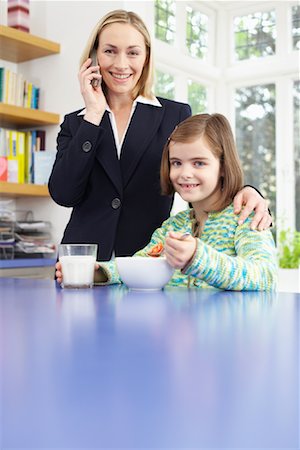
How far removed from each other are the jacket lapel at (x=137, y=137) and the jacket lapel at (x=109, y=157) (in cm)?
3

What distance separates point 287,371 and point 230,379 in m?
0.06

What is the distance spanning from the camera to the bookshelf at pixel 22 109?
3.70m

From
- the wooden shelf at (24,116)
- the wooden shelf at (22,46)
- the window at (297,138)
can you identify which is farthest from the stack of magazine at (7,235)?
the window at (297,138)

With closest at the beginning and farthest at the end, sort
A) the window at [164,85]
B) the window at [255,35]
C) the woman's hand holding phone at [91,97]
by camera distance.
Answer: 1. the woman's hand holding phone at [91,97]
2. the window at [164,85]
3. the window at [255,35]

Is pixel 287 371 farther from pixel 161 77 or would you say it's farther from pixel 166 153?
pixel 161 77

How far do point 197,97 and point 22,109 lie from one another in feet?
6.49

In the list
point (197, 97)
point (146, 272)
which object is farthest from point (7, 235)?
point (146, 272)

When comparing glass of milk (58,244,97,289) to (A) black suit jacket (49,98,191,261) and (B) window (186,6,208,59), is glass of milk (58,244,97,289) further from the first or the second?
(B) window (186,6,208,59)

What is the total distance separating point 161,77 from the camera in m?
4.85

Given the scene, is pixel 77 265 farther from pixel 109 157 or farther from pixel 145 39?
pixel 145 39

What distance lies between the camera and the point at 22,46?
3.84 meters

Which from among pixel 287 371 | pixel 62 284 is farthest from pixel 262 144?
pixel 287 371

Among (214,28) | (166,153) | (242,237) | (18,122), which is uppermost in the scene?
(214,28)

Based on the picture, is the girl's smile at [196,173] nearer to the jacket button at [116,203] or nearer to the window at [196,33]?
the jacket button at [116,203]
